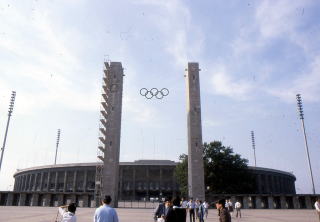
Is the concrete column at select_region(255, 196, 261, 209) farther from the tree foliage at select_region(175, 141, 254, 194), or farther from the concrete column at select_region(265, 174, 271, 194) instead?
the concrete column at select_region(265, 174, 271, 194)

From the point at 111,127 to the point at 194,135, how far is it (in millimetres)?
18052

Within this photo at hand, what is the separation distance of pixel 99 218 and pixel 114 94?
188 feet

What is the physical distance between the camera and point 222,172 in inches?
2648

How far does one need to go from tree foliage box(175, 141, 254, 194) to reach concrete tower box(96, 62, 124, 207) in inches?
742

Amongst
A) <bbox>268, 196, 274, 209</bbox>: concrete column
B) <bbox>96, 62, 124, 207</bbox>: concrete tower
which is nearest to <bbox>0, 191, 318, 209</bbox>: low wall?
<bbox>268, 196, 274, 209</bbox>: concrete column

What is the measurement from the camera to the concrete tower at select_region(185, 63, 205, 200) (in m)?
57.9

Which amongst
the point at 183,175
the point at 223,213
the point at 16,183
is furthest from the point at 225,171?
the point at 16,183

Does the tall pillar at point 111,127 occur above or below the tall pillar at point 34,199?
above

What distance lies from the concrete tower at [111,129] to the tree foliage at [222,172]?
61.8 ft

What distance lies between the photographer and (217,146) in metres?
70.8

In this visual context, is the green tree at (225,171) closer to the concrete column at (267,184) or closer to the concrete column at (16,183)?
the concrete column at (267,184)

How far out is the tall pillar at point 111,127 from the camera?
5822 cm

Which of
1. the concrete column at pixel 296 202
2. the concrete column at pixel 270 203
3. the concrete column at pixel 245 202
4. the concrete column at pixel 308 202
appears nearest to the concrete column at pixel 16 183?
the concrete column at pixel 245 202

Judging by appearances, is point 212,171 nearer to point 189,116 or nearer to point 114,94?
point 189,116
